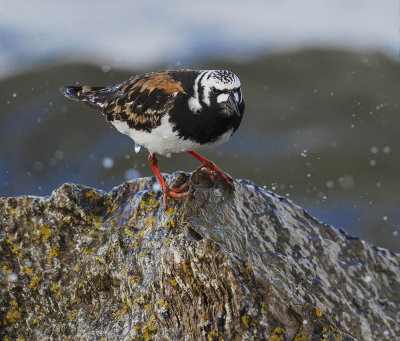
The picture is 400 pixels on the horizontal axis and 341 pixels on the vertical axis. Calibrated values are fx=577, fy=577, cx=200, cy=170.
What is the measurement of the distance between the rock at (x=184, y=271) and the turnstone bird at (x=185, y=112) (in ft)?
1.03

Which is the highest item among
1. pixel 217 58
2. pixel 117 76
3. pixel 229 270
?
pixel 217 58

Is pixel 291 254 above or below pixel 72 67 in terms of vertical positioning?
below

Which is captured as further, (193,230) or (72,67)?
(72,67)

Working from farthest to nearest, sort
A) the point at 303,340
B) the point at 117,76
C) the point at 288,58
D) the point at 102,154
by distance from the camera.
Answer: the point at 288,58 < the point at 117,76 < the point at 102,154 < the point at 303,340

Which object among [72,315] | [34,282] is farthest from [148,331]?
[34,282]

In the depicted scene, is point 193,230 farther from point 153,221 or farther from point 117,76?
point 117,76

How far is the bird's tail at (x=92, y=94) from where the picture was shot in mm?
6156

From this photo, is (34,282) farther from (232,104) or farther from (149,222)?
(232,104)

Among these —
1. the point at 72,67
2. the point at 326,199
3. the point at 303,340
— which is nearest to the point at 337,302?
the point at 303,340

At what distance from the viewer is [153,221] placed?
4.57m

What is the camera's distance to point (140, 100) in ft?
18.1

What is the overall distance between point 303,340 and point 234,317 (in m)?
0.45

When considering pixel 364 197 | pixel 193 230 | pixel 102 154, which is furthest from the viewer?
pixel 102 154

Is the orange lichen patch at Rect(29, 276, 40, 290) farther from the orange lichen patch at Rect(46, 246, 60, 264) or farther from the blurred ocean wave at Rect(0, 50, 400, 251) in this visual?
the blurred ocean wave at Rect(0, 50, 400, 251)
